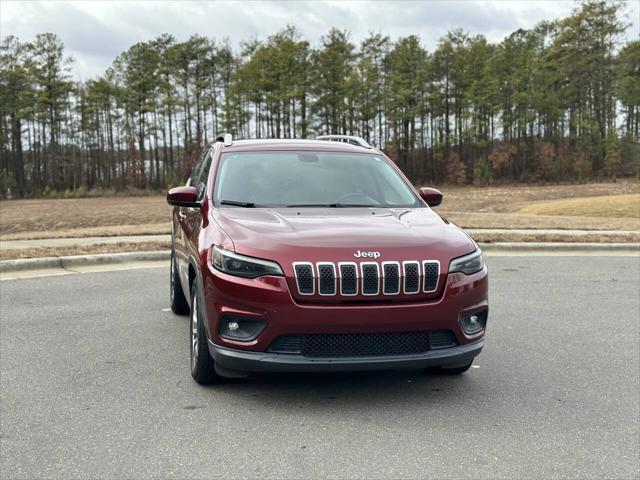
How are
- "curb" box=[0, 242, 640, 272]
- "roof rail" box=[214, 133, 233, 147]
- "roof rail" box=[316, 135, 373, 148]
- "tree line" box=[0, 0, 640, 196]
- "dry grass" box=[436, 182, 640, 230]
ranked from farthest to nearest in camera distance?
"tree line" box=[0, 0, 640, 196] → "dry grass" box=[436, 182, 640, 230] → "curb" box=[0, 242, 640, 272] → "roof rail" box=[316, 135, 373, 148] → "roof rail" box=[214, 133, 233, 147]

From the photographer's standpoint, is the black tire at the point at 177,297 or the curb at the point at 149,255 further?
the curb at the point at 149,255

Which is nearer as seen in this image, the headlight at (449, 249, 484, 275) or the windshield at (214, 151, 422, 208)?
the headlight at (449, 249, 484, 275)

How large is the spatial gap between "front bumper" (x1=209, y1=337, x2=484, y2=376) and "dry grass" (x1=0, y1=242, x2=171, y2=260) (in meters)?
7.79

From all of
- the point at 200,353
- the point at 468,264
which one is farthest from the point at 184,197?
the point at 468,264

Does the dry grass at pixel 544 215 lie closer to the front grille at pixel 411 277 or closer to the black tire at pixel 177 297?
the black tire at pixel 177 297

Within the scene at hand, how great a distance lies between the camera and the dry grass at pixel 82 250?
434 inches

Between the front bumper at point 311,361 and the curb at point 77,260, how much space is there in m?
7.20

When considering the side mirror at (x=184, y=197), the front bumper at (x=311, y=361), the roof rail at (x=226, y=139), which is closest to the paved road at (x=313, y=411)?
the front bumper at (x=311, y=361)

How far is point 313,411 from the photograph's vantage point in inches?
166

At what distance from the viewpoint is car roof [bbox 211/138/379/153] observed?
19.3 ft

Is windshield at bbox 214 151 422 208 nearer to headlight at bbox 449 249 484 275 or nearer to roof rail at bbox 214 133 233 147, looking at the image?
roof rail at bbox 214 133 233 147

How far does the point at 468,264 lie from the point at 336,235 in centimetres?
88

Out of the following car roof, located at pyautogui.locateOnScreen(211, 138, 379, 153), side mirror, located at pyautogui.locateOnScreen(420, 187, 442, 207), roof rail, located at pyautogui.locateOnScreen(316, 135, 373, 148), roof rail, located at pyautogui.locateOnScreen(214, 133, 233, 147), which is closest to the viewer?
side mirror, located at pyautogui.locateOnScreen(420, 187, 442, 207)

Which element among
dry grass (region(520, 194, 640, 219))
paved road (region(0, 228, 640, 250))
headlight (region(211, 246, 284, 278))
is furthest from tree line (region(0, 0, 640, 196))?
headlight (region(211, 246, 284, 278))
